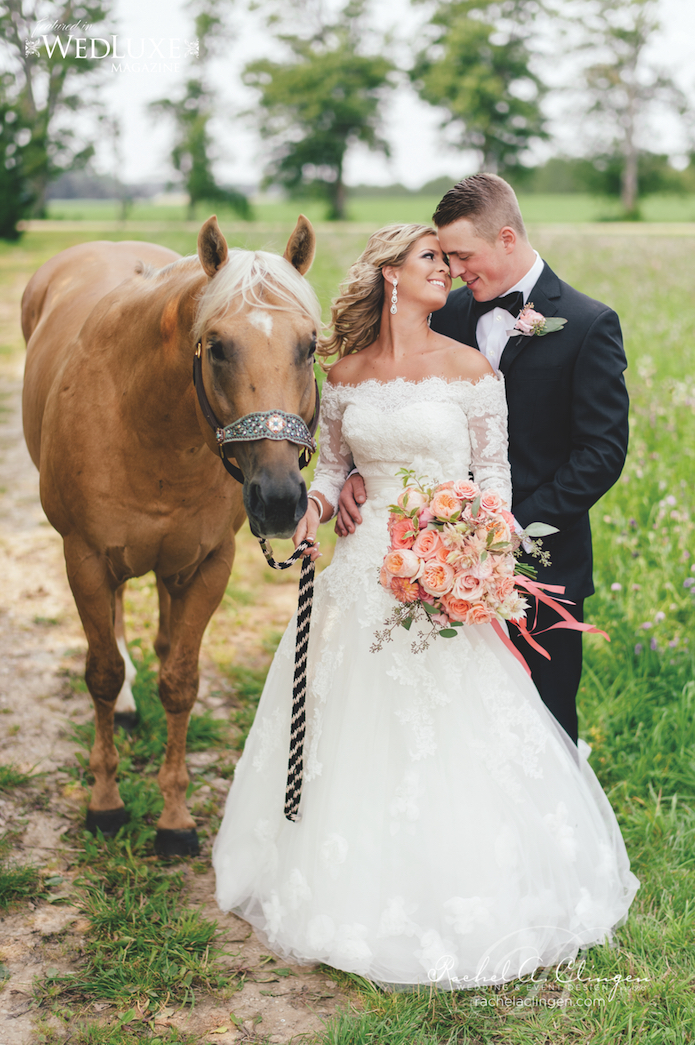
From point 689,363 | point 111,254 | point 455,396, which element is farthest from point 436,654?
point 689,363

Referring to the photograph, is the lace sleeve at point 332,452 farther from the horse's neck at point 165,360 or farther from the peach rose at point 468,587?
the peach rose at point 468,587

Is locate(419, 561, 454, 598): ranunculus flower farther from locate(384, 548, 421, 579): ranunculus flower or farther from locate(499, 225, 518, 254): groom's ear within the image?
locate(499, 225, 518, 254): groom's ear

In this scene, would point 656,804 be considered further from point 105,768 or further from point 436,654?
point 105,768

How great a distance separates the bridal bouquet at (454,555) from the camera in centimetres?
239

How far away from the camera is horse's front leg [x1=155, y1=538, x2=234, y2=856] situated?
334 cm

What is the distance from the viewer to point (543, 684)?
10.7 ft

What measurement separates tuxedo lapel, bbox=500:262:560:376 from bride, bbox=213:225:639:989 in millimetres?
197

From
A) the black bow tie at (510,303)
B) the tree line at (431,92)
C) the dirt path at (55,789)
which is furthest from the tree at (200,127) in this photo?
the black bow tie at (510,303)

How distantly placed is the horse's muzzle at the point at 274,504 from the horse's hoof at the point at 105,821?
1904 mm

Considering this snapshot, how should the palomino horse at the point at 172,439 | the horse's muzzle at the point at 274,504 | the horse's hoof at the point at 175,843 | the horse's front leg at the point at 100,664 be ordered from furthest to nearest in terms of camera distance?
the horse's hoof at the point at 175,843 < the horse's front leg at the point at 100,664 < the palomino horse at the point at 172,439 < the horse's muzzle at the point at 274,504

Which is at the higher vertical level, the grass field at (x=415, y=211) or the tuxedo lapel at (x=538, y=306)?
the grass field at (x=415, y=211)

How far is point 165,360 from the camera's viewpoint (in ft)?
8.91

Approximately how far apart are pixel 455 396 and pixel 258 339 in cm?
87

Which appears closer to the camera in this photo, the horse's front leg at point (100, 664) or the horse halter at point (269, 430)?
the horse halter at point (269, 430)
